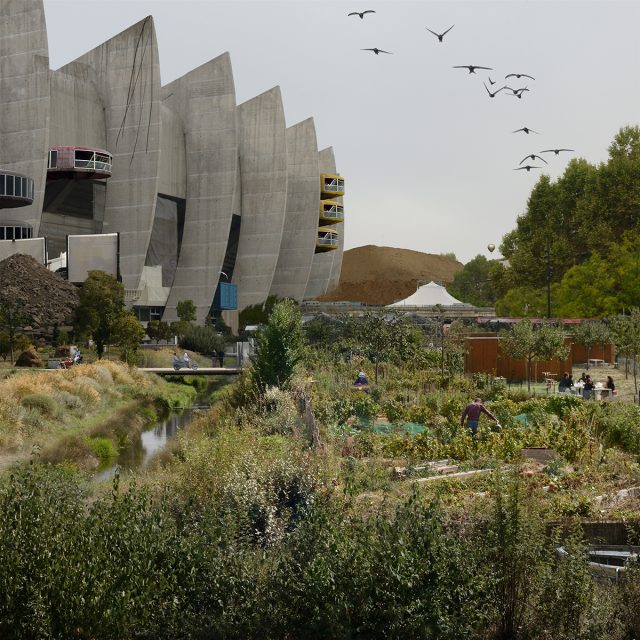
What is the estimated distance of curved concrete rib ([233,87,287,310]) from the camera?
81.6 metres

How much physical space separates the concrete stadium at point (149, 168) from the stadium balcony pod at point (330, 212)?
7.87m

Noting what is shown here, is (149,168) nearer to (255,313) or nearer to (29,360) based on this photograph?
(255,313)

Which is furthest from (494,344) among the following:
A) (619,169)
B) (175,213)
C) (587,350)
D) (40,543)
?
(175,213)

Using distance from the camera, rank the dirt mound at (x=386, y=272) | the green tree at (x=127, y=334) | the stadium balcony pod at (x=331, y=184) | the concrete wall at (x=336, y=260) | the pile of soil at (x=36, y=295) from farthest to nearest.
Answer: the dirt mound at (x=386, y=272) < the concrete wall at (x=336, y=260) < the stadium balcony pod at (x=331, y=184) < the pile of soil at (x=36, y=295) < the green tree at (x=127, y=334)

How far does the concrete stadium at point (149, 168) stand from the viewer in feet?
201

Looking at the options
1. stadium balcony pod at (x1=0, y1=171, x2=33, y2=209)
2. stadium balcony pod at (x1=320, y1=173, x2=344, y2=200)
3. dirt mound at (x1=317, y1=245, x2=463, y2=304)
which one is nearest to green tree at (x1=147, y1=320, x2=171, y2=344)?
stadium balcony pod at (x1=0, y1=171, x2=33, y2=209)

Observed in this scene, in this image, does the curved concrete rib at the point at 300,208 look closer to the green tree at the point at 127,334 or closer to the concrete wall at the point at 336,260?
the concrete wall at the point at 336,260

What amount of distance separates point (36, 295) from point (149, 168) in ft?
80.0

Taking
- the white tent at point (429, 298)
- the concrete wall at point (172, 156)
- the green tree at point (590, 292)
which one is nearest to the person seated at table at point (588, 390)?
the green tree at point (590, 292)

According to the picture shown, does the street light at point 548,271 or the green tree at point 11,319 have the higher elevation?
the street light at point 548,271

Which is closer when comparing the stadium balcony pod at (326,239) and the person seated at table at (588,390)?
the person seated at table at (588,390)

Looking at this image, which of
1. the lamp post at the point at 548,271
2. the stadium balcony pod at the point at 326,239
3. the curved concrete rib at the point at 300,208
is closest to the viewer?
the lamp post at the point at 548,271

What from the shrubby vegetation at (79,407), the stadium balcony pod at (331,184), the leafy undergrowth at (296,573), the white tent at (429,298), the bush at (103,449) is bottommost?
the bush at (103,449)

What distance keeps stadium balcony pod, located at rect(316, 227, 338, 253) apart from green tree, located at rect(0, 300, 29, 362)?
57.3m
